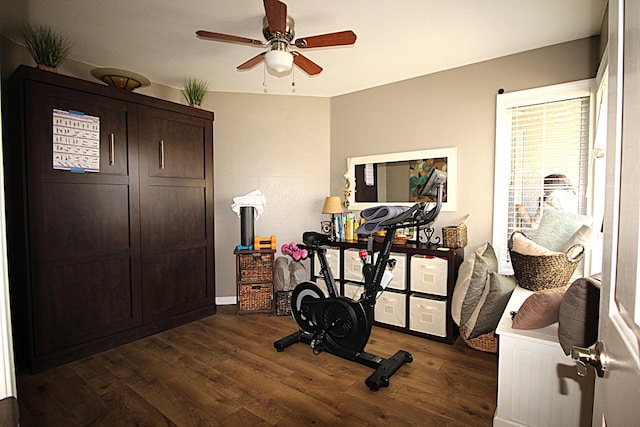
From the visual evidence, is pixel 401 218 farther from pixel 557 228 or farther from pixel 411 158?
pixel 411 158

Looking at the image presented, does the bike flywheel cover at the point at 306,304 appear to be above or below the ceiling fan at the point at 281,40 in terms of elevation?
below

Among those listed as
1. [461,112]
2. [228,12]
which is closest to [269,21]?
[228,12]

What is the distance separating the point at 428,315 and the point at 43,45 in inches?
150

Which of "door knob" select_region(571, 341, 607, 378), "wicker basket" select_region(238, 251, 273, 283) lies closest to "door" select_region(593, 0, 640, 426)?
"door knob" select_region(571, 341, 607, 378)

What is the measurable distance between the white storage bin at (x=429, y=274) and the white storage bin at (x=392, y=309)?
187 mm

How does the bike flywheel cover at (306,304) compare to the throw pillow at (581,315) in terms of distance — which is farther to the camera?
the bike flywheel cover at (306,304)

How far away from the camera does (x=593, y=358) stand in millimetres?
704

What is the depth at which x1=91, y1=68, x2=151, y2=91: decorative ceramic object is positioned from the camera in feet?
8.91

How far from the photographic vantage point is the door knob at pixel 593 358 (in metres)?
0.69

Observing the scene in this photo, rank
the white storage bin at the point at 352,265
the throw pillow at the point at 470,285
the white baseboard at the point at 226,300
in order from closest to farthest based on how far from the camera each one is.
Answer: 1. the throw pillow at the point at 470,285
2. the white storage bin at the point at 352,265
3. the white baseboard at the point at 226,300

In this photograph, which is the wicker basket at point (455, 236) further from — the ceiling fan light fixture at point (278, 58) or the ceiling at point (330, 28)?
the ceiling fan light fixture at point (278, 58)

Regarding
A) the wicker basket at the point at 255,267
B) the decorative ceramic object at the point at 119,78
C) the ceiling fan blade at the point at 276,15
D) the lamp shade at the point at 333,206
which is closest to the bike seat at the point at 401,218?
the ceiling fan blade at the point at 276,15

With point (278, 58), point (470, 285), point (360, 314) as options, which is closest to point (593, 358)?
point (360, 314)

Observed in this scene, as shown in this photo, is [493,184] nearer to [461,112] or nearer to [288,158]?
[461,112]
